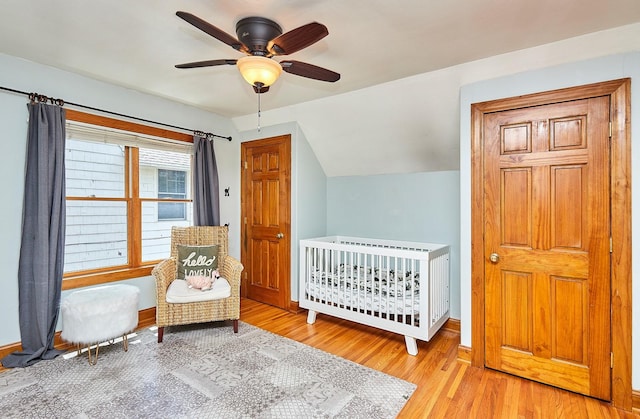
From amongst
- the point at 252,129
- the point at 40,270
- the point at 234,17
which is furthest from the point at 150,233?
the point at 234,17

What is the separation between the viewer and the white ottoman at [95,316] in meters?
2.43

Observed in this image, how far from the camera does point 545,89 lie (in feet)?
7.25

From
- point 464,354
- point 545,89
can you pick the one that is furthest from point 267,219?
point 545,89

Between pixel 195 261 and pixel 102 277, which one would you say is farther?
pixel 195 261

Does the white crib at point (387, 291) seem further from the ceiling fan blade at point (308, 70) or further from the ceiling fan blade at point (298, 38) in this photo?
the ceiling fan blade at point (298, 38)

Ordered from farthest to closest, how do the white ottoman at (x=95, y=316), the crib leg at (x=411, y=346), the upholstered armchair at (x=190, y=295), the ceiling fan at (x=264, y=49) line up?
the upholstered armchair at (x=190, y=295)
the crib leg at (x=411, y=346)
the white ottoman at (x=95, y=316)
the ceiling fan at (x=264, y=49)

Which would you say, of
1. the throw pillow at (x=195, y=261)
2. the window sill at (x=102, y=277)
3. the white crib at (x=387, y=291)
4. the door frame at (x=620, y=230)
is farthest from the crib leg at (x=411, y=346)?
the window sill at (x=102, y=277)

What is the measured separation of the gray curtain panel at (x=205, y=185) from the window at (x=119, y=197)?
0.54 ft

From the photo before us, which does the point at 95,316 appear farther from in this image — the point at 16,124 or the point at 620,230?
the point at 620,230

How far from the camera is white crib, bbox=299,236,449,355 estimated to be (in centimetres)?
268

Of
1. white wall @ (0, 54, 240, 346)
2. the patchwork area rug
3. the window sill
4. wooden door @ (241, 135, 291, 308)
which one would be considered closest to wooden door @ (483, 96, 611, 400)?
the patchwork area rug

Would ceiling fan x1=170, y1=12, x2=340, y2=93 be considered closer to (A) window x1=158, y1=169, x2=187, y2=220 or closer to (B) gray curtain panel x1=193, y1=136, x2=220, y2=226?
(B) gray curtain panel x1=193, y1=136, x2=220, y2=226

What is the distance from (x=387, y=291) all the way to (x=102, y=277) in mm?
2732

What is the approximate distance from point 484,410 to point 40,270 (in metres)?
3.44
